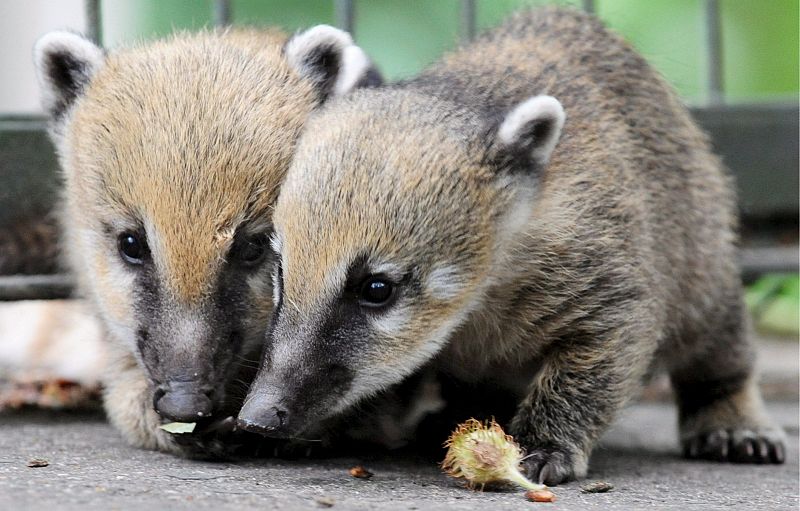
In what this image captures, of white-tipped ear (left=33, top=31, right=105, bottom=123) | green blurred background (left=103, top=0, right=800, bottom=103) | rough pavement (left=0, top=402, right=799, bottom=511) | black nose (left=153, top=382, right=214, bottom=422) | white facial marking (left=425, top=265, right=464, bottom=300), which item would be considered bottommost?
rough pavement (left=0, top=402, right=799, bottom=511)

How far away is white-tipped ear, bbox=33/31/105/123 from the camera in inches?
211

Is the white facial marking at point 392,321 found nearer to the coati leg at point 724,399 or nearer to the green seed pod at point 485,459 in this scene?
the green seed pod at point 485,459

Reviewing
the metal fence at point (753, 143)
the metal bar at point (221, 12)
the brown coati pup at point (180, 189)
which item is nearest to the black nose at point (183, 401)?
the brown coati pup at point (180, 189)

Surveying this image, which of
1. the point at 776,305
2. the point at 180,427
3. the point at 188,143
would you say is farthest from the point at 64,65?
the point at 776,305

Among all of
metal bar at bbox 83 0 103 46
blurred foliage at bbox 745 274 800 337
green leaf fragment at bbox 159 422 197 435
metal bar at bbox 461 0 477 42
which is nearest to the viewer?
green leaf fragment at bbox 159 422 197 435

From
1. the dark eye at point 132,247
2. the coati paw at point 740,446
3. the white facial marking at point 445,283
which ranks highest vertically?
the dark eye at point 132,247

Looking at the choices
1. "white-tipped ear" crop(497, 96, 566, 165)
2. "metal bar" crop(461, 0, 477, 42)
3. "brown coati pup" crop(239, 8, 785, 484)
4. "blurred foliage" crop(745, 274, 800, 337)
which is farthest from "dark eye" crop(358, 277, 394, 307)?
"blurred foliage" crop(745, 274, 800, 337)

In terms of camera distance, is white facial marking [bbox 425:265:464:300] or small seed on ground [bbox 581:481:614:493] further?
small seed on ground [bbox 581:481:614:493]

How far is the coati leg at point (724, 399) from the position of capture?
6035 millimetres

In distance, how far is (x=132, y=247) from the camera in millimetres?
4770

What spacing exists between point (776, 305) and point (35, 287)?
18.8 feet

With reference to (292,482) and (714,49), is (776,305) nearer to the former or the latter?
(714,49)

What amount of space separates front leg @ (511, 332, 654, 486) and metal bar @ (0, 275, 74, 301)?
2884mm

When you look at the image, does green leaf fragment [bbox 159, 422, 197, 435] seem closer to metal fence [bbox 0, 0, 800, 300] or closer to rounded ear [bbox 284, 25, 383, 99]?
rounded ear [bbox 284, 25, 383, 99]
